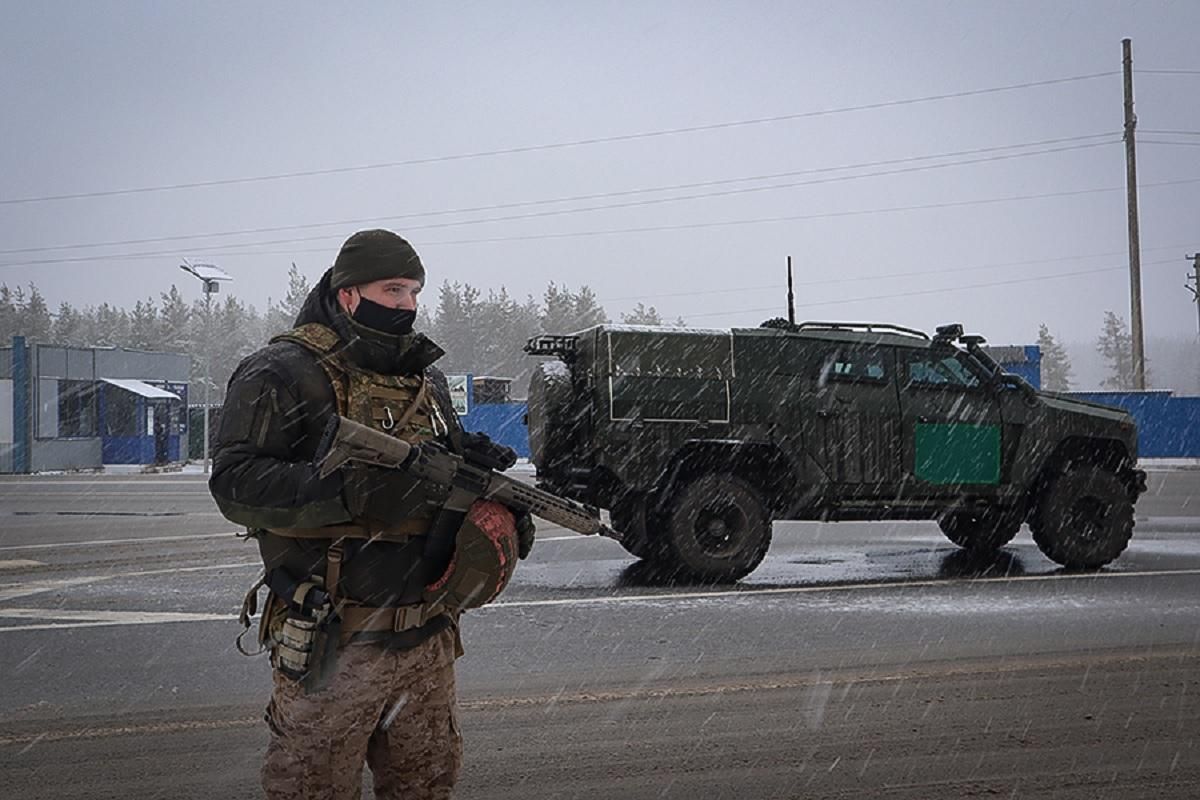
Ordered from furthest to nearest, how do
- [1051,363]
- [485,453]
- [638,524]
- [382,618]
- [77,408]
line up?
[1051,363]
[77,408]
[638,524]
[485,453]
[382,618]

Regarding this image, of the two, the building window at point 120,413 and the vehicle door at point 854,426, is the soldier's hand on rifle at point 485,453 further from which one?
the building window at point 120,413

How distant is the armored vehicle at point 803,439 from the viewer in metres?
9.72

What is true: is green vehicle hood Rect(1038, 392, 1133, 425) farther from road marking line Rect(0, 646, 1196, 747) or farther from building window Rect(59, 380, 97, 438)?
building window Rect(59, 380, 97, 438)

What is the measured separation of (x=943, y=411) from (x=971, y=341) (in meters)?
0.74

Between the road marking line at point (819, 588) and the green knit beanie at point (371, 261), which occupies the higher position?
the green knit beanie at point (371, 261)

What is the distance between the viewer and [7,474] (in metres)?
32.7

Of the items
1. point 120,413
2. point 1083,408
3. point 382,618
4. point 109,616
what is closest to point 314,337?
point 382,618

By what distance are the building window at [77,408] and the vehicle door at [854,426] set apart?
99.9ft

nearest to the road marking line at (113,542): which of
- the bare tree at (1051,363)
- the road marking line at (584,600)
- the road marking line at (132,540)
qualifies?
the road marking line at (132,540)

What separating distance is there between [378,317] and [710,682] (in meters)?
Result: 3.73

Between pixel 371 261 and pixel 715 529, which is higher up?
pixel 371 261

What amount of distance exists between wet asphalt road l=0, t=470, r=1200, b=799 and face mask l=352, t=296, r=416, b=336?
84.1 inches

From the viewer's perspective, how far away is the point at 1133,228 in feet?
108

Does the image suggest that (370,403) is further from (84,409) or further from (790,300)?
(84,409)
